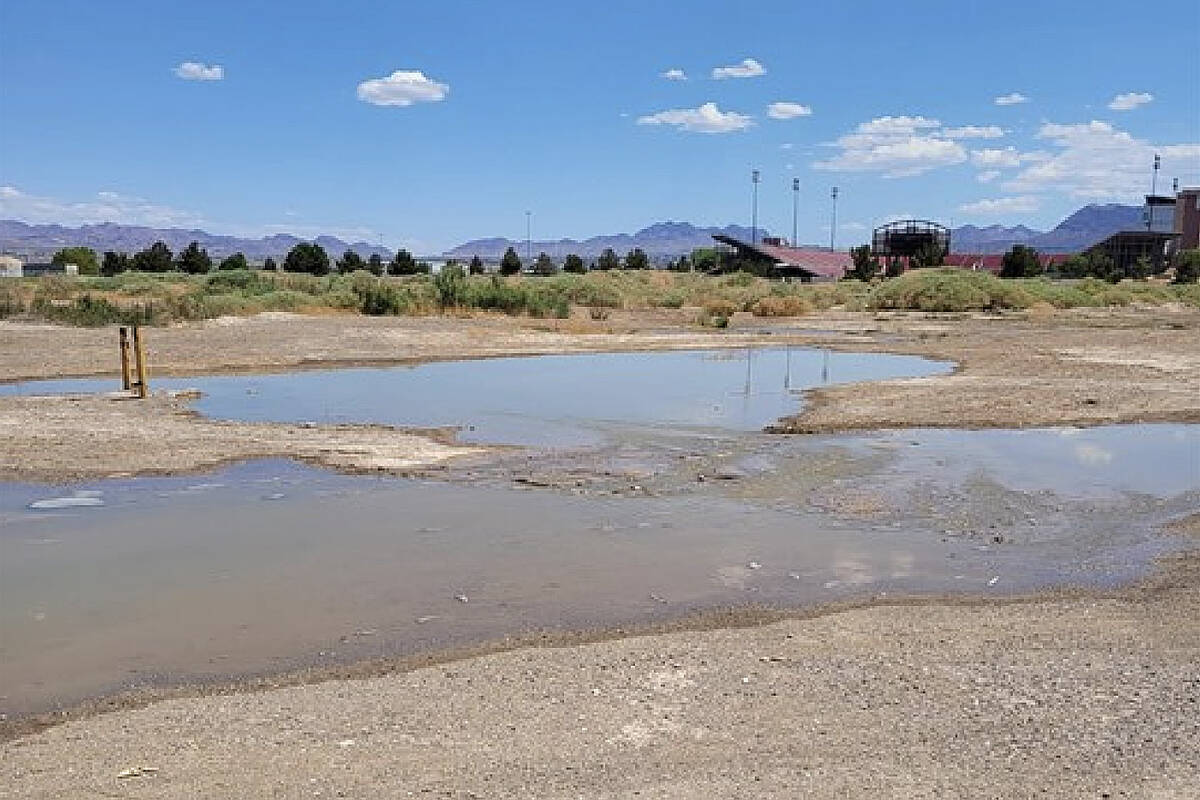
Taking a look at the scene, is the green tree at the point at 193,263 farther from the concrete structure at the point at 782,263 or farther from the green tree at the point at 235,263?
the concrete structure at the point at 782,263

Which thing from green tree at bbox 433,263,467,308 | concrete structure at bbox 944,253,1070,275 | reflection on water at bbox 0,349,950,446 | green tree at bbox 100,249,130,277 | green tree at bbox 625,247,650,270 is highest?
concrete structure at bbox 944,253,1070,275

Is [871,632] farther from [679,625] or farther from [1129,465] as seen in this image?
[1129,465]

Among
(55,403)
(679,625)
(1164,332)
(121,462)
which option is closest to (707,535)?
(679,625)

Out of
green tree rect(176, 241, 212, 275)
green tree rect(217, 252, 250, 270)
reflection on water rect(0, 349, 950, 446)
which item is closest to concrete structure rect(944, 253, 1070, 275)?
green tree rect(217, 252, 250, 270)

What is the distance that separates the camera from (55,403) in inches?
796

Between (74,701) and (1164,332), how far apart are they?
1682 inches

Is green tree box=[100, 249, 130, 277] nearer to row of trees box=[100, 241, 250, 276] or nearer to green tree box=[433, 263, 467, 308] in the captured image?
row of trees box=[100, 241, 250, 276]

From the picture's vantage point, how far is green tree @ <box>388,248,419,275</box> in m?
78.3

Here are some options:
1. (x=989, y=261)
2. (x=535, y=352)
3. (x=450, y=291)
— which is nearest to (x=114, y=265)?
(x=450, y=291)

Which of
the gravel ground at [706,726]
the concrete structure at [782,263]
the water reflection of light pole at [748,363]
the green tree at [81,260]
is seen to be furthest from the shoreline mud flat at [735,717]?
the concrete structure at [782,263]

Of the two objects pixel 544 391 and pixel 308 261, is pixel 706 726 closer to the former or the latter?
pixel 544 391

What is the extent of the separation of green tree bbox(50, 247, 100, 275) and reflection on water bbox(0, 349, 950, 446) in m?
58.2

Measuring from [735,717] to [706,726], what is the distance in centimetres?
21

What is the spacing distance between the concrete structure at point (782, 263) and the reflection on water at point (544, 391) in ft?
224
